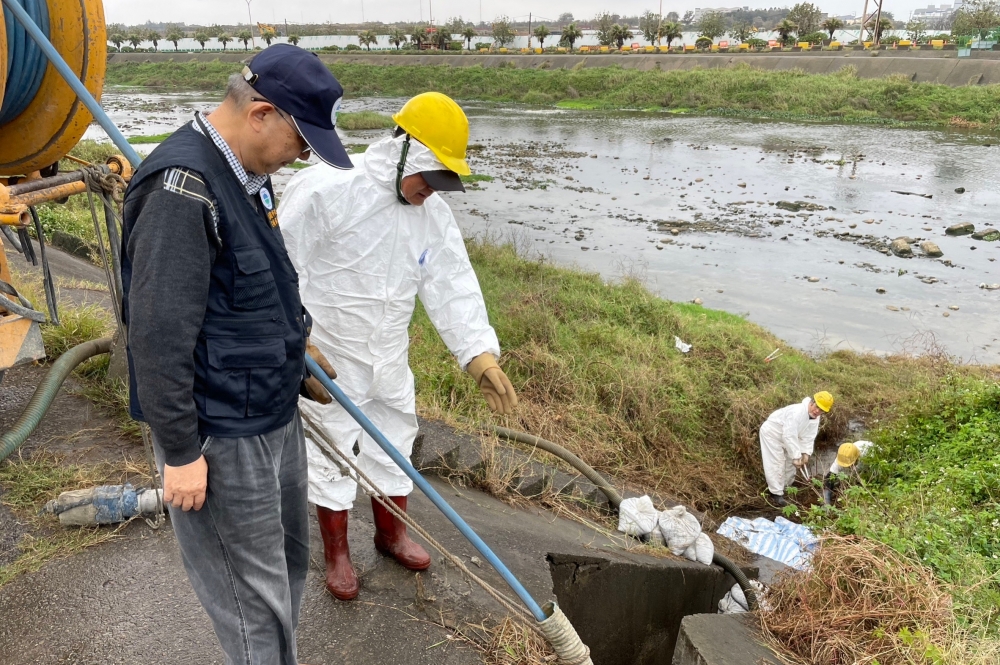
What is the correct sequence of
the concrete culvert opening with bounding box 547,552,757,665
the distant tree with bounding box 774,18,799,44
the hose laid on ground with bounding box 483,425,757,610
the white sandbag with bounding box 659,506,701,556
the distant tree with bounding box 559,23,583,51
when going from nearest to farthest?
the concrete culvert opening with bounding box 547,552,757,665, the white sandbag with bounding box 659,506,701,556, the hose laid on ground with bounding box 483,425,757,610, the distant tree with bounding box 774,18,799,44, the distant tree with bounding box 559,23,583,51

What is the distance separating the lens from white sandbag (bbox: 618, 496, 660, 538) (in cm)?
426

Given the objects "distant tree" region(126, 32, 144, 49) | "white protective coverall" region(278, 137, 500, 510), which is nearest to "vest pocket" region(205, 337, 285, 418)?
"white protective coverall" region(278, 137, 500, 510)

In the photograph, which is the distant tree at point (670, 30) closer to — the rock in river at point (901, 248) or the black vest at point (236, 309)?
the rock in river at point (901, 248)

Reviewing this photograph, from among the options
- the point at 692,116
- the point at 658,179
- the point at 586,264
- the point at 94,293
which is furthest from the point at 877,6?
the point at 94,293

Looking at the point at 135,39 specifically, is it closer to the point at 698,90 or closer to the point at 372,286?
the point at 698,90

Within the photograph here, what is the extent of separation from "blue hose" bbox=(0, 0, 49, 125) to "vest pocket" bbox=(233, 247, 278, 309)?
1.56m

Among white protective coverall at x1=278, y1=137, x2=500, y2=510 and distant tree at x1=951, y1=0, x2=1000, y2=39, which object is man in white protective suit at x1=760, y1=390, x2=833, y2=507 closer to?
white protective coverall at x1=278, y1=137, x2=500, y2=510

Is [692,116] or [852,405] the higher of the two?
[692,116]

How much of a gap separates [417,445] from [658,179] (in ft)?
50.9

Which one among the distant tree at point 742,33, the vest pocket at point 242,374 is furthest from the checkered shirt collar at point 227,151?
the distant tree at point 742,33

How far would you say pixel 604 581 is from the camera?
12.1 feet

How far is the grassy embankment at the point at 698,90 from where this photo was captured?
26969mm

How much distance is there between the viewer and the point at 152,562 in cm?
270

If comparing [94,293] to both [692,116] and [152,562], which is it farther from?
[692,116]
